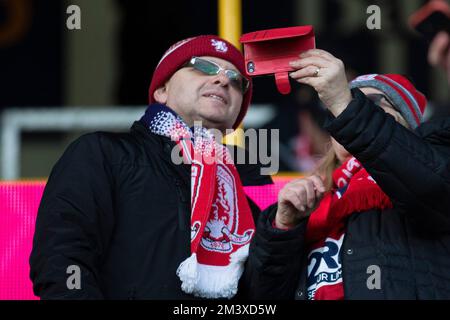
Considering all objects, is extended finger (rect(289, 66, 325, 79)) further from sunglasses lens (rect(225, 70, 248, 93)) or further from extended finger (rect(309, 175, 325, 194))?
sunglasses lens (rect(225, 70, 248, 93))

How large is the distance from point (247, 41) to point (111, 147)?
2.00 ft

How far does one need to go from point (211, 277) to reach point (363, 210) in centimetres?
Answer: 50

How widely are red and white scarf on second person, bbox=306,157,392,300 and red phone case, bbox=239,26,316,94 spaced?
43cm

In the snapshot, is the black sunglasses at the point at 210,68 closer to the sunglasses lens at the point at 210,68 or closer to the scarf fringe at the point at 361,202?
the sunglasses lens at the point at 210,68

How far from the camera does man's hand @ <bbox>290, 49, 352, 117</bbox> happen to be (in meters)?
2.93

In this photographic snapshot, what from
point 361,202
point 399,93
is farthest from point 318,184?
point 399,93

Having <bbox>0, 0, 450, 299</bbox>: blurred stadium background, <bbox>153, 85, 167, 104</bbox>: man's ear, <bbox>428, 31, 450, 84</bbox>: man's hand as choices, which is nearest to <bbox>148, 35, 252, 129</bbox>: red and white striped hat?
<bbox>153, 85, 167, 104</bbox>: man's ear

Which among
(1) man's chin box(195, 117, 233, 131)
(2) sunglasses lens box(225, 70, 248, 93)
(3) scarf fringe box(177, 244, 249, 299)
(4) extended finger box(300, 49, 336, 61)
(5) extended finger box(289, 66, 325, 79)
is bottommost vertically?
(3) scarf fringe box(177, 244, 249, 299)

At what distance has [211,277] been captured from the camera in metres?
3.33

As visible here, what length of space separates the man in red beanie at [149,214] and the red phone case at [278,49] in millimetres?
507

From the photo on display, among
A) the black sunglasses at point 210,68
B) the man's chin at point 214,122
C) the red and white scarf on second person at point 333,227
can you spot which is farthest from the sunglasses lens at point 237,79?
the red and white scarf on second person at point 333,227

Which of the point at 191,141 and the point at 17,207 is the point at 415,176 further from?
the point at 17,207

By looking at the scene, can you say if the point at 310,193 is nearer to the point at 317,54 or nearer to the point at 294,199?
the point at 294,199

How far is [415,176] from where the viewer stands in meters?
3.00
